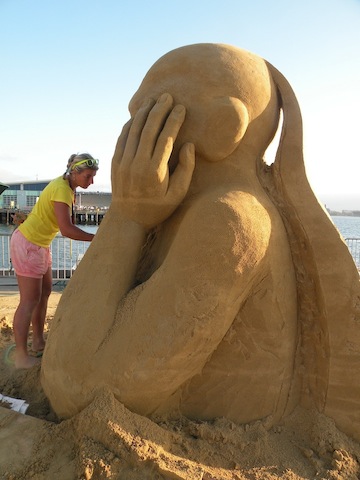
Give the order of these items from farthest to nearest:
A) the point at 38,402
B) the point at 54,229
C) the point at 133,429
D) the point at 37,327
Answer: the point at 37,327 → the point at 54,229 → the point at 38,402 → the point at 133,429

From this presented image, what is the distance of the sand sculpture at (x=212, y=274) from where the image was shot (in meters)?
1.78

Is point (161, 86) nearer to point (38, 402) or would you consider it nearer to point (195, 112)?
point (195, 112)

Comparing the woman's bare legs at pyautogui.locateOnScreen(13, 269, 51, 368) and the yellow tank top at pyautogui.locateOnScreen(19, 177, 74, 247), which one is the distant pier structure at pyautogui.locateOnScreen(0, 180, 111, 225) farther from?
the woman's bare legs at pyautogui.locateOnScreen(13, 269, 51, 368)

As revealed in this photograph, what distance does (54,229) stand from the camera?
2928mm

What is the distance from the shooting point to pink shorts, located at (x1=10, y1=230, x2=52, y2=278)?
2.79 m

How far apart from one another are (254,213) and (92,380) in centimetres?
107

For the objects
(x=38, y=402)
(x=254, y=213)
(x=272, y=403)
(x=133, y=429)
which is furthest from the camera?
(x=38, y=402)

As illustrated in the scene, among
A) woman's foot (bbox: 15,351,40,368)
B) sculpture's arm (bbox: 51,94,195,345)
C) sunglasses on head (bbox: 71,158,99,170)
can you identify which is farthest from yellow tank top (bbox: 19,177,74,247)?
sculpture's arm (bbox: 51,94,195,345)

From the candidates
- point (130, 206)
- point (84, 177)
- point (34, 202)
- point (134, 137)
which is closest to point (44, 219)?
point (84, 177)

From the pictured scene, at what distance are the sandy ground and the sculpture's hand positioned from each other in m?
0.90

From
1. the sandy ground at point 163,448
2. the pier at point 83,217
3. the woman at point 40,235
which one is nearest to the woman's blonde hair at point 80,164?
the woman at point 40,235

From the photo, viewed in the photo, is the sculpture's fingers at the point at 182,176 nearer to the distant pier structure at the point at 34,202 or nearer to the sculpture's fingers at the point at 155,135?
the sculpture's fingers at the point at 155,135

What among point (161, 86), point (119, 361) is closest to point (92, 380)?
point (119, 361)

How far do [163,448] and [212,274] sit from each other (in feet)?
2.52
